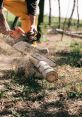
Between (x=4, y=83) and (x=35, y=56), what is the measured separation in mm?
1003

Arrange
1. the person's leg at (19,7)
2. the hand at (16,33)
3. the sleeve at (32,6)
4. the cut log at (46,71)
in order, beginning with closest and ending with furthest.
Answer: the cut log at (46,71)
the hand at (16,33)
the sleeve at (32,6)
the person's leg at (19,7)

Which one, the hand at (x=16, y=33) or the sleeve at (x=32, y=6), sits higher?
the sleeve at (x=32, y=6)

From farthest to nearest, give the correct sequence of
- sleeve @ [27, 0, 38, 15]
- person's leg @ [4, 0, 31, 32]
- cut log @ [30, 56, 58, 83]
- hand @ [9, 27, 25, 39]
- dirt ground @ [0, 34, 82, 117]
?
person's leg @ [4, 0, 31, 32] → sleeve @ [27, 0, 38, 15] → hand @ [9, 27, 25, 39] → cut log @ [30, 56, 58, 83] → dirt ground @ [0, 34, 82, 117]

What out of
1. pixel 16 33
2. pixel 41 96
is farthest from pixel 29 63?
pixel 41 96

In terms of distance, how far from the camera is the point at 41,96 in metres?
6.27

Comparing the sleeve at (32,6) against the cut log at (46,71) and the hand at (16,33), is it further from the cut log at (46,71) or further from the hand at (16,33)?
the cut log at (46,71)

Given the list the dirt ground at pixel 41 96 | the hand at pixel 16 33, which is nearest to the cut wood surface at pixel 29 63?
the dirt ground at pixel 41 96

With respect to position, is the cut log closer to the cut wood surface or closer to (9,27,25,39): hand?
the cut wood surface

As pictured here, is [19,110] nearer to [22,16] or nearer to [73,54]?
[22,16]

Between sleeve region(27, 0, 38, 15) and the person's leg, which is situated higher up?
sleeve region(27, 0, 38, 15)

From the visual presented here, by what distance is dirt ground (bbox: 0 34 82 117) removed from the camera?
5625mm

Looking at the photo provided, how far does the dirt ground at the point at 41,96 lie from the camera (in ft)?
18.5

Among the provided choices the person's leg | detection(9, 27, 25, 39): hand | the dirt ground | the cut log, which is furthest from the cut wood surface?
the person's leg

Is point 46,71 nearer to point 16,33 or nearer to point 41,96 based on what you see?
point 41,96
